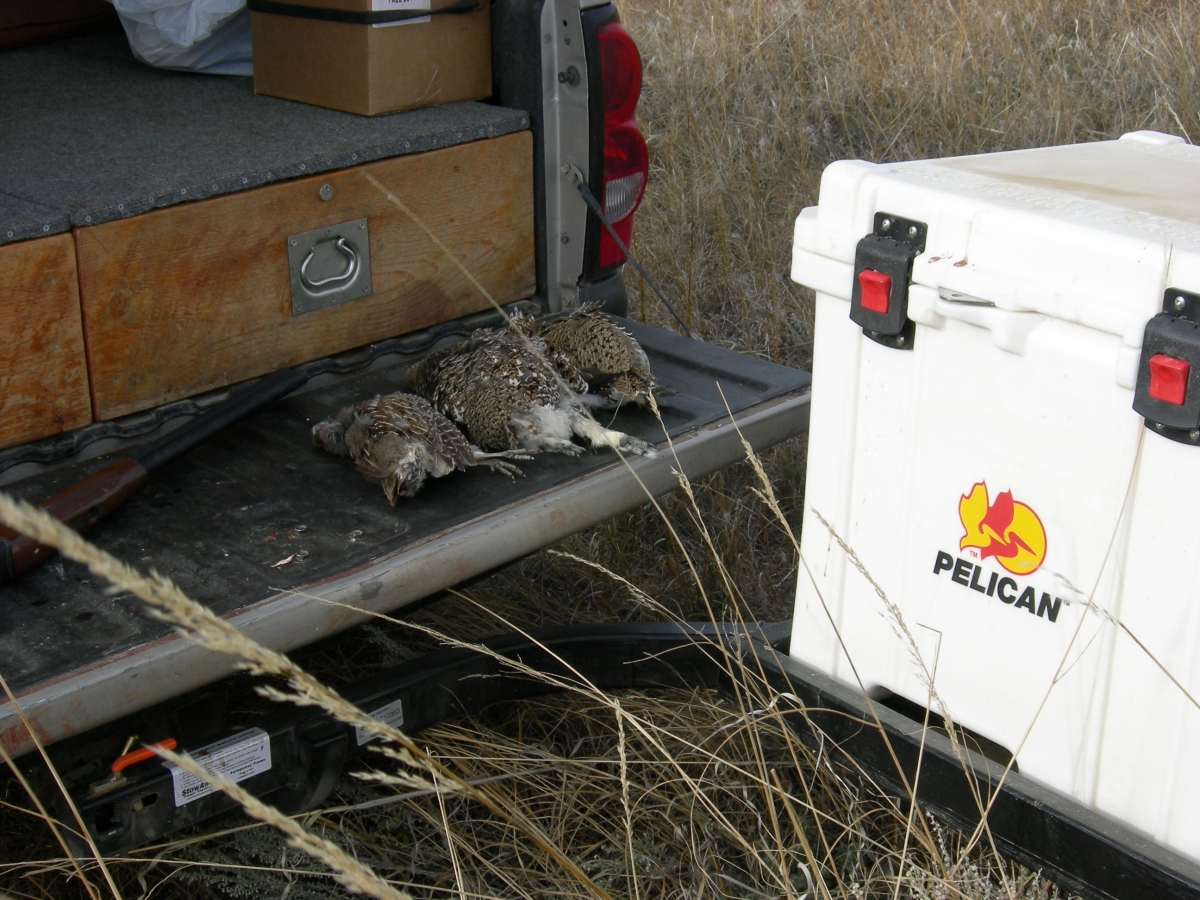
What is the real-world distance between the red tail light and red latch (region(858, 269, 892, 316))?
113 cm

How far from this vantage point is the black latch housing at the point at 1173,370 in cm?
165

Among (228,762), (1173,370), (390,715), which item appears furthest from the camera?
(390,715)

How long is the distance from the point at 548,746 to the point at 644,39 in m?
5.69

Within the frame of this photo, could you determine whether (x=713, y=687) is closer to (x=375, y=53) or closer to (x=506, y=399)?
(x=506, y=399)

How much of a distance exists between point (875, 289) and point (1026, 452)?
34 centimetres

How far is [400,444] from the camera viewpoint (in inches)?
91.3

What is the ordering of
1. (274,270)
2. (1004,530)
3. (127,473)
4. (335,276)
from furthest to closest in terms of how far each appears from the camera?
1. (335,276)
2. (274,270)
3. (127,473)
4. (1004,530)

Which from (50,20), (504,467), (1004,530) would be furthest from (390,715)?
(50,20)

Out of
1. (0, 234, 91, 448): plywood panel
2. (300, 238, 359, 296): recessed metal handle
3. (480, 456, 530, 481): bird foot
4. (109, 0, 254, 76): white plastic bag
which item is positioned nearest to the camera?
(0, 234, 91, 448): plywood panel

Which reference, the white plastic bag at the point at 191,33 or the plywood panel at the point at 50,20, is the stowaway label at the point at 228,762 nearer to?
the white plastic bag at the point at 191,33

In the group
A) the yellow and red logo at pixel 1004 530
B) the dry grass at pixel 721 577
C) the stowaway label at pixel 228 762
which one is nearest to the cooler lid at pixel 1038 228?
the yellow and red logo at pixel 1004 530

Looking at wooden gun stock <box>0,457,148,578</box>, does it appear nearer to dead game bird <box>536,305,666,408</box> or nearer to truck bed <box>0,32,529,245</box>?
truck bed <box>0,32,529,245</box>

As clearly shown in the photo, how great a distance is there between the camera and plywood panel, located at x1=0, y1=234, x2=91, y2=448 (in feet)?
7.14

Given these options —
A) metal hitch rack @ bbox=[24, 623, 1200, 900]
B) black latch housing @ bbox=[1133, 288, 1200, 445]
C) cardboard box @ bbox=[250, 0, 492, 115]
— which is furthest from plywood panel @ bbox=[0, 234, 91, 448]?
black latch housing @ bbox=[1133, 288, 1200, 445]
